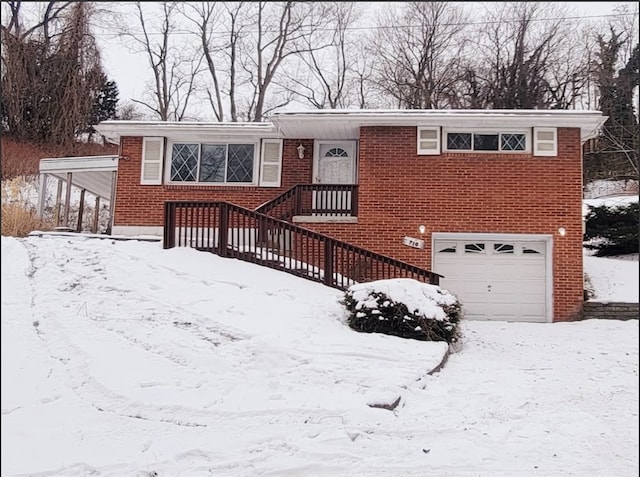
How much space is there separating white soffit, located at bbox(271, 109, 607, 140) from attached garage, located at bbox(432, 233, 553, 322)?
2.38 m

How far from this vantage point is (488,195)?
416 inches

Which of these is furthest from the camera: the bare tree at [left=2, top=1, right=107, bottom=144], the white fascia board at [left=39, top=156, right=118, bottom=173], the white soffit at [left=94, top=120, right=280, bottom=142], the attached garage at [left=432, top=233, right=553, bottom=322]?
the bare tree at [left=2, top=1, right=107, bottom=144]

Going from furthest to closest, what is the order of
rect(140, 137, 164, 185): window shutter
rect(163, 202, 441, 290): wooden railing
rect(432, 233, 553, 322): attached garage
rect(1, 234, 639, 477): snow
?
1. rect(140, 137, 164, 185): window shutter
2. rect(432, 233, 553, 322): attached garage
3. rect(163, 202, 441, 290): wooden railing
4. rect(1, 234, 639, 477): snow

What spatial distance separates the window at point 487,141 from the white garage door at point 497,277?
2.00 meters

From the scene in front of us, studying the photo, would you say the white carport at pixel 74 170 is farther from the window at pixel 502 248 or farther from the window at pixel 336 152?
the window at pixel 502 248

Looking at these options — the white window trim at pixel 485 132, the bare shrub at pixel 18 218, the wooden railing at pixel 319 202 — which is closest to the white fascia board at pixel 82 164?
the bare shrub at pixel 18 218

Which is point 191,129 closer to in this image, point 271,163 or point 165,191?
point 165,191

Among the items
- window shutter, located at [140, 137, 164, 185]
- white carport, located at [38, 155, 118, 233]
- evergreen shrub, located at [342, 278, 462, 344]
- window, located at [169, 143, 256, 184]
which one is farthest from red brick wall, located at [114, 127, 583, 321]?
white carport, located at [38, 155, 118, 233]

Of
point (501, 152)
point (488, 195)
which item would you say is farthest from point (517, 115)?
point (488, 195)

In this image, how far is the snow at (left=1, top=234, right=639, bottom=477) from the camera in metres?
3.49

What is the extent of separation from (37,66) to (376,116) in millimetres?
15053

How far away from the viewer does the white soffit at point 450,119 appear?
403 inches

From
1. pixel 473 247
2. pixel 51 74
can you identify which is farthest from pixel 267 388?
pixel 51 74

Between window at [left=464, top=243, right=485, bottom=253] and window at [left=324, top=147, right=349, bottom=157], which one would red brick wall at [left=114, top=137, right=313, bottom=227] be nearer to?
window at [left=324, top=147, right=349, bottom=157]
